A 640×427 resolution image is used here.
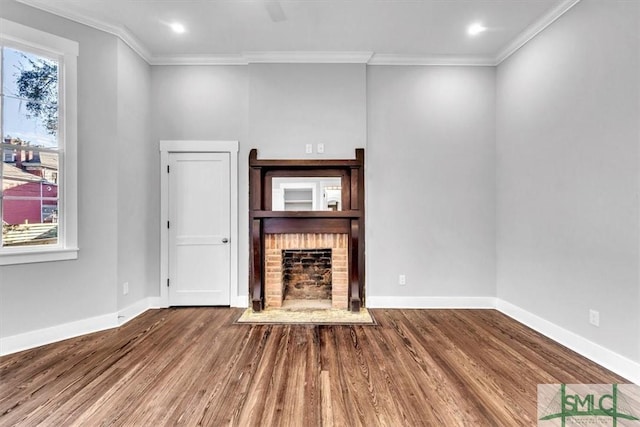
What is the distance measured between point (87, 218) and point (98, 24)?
6.39 ft

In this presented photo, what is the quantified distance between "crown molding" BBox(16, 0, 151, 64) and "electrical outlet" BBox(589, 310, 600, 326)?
5.10m

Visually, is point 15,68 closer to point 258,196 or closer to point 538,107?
point 258,196

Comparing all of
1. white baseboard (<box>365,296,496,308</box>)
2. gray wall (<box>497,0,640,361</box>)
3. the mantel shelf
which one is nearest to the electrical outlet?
gray wall (<box>497,0,640,361</box>)

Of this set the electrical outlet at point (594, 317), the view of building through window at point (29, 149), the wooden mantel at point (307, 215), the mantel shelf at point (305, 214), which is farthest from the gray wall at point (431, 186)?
the view of building through window at point (29, 149)

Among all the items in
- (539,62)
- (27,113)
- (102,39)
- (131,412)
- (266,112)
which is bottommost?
(131,412)

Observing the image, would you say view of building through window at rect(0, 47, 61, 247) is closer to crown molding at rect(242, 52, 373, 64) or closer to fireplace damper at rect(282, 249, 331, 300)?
crown molding at rect(242, 52, 373, 64)

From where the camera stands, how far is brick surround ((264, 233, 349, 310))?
3650mm

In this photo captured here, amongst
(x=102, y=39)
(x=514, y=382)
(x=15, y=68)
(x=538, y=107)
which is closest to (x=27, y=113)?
(x=15, y=68)

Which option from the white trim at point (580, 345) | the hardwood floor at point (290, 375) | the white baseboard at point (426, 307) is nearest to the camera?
the hardwood floor at point (290, 375)

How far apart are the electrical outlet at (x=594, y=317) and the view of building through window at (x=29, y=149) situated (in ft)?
15.6

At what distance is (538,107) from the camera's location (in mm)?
3018

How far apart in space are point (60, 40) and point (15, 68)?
1.51ft

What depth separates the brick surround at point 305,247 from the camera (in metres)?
3.65

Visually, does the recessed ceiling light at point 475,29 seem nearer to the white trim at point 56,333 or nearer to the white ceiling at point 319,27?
the white ceiling at point 319,27
